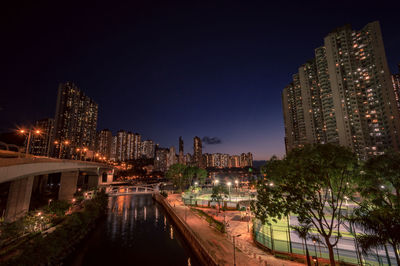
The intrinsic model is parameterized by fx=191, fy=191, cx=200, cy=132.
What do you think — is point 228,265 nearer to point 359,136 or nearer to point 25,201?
point 25,201

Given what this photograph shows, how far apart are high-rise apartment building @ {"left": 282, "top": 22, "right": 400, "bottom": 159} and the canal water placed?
93222mm

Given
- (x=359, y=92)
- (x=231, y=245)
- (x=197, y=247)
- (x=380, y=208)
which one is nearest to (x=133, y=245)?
(x=197, y=247)

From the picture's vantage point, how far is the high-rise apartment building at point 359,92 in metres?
87.9

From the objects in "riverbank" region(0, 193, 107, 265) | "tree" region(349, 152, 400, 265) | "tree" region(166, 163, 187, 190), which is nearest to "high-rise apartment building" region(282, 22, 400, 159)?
"tree" region(166, 163, 187, 190)

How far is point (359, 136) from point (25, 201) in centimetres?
12130

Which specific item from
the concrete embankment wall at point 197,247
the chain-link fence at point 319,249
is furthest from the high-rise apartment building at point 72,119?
the chain-link fence at point 319,249

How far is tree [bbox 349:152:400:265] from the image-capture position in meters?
10.6

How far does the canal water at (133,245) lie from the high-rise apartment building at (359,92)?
93222mm

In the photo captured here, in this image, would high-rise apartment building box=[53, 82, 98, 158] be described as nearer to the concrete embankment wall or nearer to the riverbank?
the riverbank

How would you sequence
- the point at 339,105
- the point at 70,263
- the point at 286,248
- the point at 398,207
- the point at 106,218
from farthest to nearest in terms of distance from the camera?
the point at 339,105
the point at 106,218
the point at 70,263
the point at 286,248
the point at 398,207

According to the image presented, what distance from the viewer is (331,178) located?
14.3 metres

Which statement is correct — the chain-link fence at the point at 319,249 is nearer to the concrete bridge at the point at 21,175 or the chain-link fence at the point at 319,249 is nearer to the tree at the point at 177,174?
the concrete bridge at the point at 21,175

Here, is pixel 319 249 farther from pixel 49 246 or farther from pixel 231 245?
pixel 49 246

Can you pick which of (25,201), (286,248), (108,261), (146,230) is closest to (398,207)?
(286,248)
